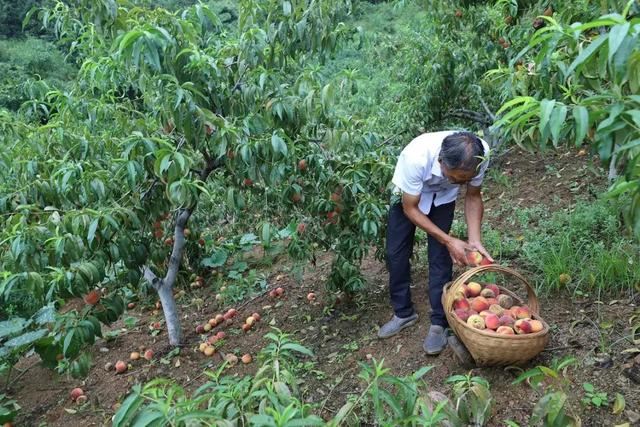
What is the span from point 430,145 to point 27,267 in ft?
6.66

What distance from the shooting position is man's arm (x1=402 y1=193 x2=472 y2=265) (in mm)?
2729

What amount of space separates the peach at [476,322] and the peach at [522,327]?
149 millimetres

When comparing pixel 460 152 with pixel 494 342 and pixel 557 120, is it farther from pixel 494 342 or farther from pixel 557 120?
pixel 557 120

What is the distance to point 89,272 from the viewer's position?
7.74 ft

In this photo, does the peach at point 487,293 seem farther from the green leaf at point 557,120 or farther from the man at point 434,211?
the green leaf at point 557,120

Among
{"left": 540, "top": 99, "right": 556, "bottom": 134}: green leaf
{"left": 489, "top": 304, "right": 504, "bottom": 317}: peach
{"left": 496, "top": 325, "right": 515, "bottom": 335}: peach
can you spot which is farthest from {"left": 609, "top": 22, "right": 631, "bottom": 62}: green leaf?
{"left": 489, "top": 304, "right": 504, "bottom": 317}: peach

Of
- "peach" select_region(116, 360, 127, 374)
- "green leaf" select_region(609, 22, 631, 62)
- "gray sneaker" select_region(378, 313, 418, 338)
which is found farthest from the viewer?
"peach" select_region(116, 360, 127, 374)

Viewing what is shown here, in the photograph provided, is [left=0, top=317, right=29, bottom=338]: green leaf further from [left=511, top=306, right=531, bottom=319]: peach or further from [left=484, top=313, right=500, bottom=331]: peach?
[left=511, top=306, right=531, bottom=319]: peach

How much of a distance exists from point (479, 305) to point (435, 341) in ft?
1.44

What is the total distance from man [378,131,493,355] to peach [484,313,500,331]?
12.6 inches

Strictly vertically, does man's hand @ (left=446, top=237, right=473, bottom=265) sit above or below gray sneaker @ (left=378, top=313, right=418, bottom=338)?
above

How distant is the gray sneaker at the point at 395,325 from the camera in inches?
128

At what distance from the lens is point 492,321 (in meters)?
2.47

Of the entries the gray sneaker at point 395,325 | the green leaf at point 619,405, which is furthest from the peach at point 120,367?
the green leaf at point 619,405
